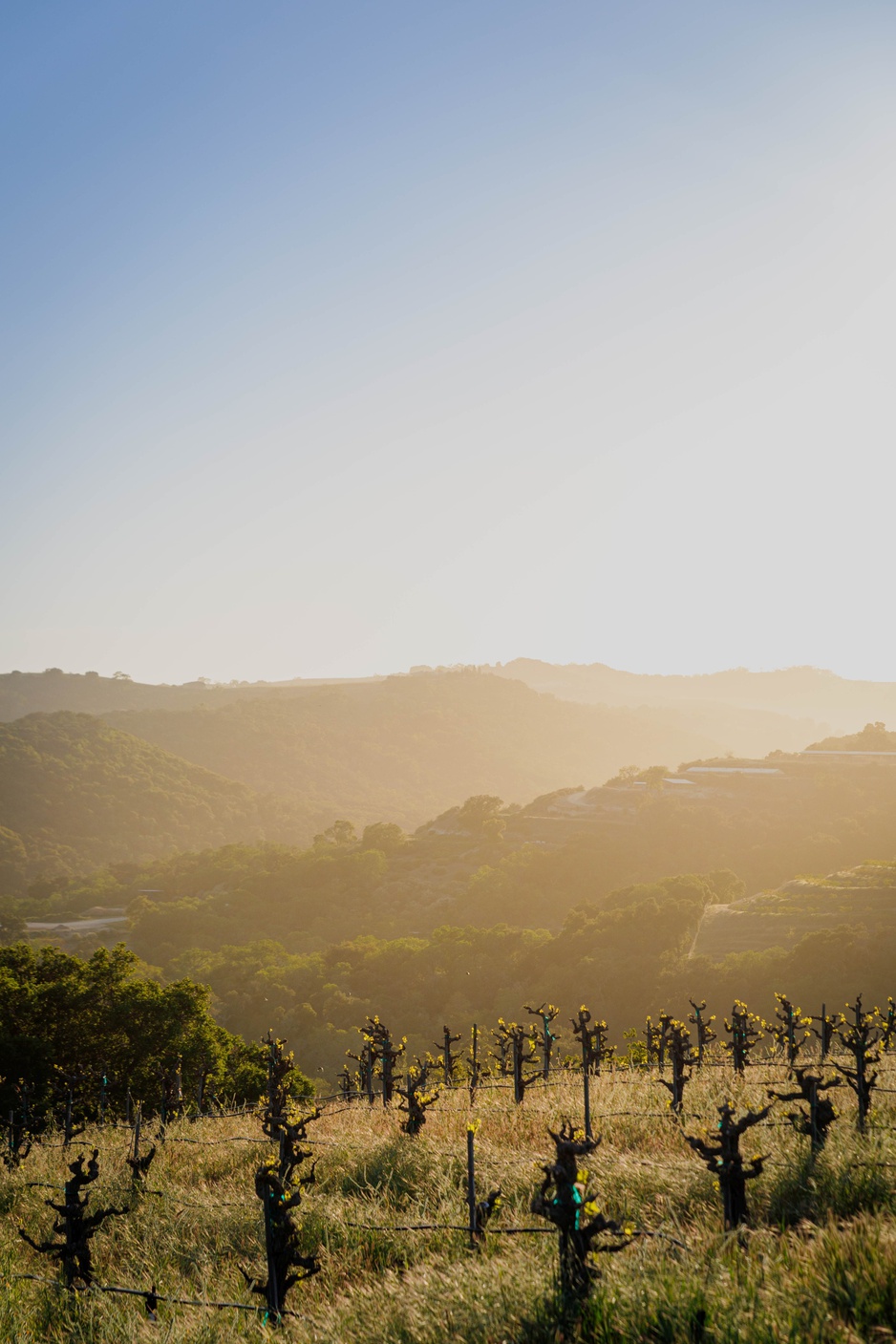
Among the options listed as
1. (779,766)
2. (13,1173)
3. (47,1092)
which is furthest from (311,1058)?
(779,766)

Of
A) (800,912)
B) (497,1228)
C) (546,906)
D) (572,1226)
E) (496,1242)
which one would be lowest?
(546,906)

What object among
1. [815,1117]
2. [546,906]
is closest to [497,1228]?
[815,1117]

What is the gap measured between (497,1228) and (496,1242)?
1.14 meters

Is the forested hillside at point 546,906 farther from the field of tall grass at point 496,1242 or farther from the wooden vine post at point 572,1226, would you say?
the wooden vine post at point 572,1226

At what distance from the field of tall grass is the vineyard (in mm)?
26

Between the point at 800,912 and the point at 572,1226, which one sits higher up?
the point at 572,1226

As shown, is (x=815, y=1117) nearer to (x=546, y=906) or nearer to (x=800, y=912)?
(x=800, y=912)

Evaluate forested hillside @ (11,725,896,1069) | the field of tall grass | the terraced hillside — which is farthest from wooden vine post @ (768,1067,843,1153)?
the terraced hillside

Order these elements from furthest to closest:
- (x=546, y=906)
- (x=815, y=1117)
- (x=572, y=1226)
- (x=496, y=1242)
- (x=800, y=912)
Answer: (x=546, y=906) → (x=800, y=912) → (x=815, y=1117) → (x=496, y=1242) → (x=572, y=1226)

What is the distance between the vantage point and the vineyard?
15.1 ft

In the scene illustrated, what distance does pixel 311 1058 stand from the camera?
191 feet

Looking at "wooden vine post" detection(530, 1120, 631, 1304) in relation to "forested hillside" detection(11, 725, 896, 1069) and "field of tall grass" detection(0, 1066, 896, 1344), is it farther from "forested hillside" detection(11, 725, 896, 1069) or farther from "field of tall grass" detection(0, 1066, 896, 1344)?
"forested hillside" detection(11, 725, 896, 1069)

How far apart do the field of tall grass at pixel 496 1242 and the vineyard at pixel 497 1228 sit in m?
0.03

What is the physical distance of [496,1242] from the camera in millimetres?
6914
